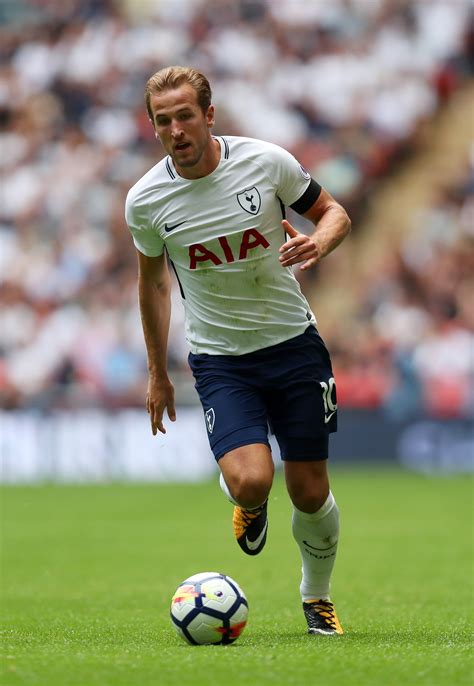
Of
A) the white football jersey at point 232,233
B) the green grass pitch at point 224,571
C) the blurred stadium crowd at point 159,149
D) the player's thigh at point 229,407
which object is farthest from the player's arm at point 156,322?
the blurred stadium crowd at point 159,149

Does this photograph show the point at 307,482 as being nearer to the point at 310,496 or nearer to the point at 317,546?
the point at 310,496

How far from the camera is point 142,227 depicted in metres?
6.21

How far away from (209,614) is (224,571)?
A: 164 inches

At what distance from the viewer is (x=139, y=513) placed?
1473 centimetres

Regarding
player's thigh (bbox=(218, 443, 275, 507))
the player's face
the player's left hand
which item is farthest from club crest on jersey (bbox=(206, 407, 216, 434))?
the player's face

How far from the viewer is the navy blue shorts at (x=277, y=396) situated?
20.0 ft

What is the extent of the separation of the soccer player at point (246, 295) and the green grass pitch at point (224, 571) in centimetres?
78

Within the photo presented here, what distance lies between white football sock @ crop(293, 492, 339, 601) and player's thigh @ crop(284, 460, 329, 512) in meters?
0.13

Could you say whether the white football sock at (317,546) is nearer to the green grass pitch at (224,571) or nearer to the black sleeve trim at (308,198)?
the green grass pitch at (224,571)

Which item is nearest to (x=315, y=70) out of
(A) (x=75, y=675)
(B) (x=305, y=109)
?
(B) (x=305, y=109)

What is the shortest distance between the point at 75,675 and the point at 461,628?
7.69 feet

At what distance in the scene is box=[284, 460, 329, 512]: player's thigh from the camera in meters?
6.14

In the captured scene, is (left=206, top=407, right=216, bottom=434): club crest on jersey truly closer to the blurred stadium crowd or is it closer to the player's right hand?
the player's right hand

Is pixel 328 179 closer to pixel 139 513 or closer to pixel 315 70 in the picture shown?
pixel 315 70
